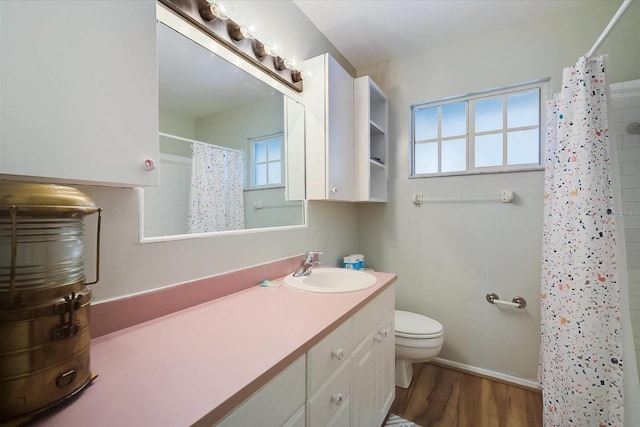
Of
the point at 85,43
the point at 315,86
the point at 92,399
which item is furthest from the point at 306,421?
the point at 315,86

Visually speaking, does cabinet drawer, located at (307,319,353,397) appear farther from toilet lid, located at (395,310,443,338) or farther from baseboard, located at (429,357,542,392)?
baseboard, located at (429,357,542,392)

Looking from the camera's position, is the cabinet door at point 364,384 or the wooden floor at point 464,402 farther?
the wooden floor at point 464,402

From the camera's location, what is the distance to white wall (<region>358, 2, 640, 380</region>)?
1.75 meters

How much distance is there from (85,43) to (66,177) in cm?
30

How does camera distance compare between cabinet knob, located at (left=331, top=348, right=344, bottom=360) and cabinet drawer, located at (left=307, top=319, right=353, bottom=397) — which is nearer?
cabinet drawer, located at (left=307, top=319, right=353, bottom=397)

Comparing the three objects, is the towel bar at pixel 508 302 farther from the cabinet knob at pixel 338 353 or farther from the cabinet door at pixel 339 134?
the cabinet knob at pixel 338 353

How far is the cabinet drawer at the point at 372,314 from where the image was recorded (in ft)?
3.58

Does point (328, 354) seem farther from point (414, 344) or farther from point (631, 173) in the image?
point (631, 173)

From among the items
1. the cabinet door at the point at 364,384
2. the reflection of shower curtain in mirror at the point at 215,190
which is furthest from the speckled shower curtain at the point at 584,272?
the reflection of shower curtain in mirror at the point at 215,190

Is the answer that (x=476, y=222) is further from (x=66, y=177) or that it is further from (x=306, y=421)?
(x=66, y=177)

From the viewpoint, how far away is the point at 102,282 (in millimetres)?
797

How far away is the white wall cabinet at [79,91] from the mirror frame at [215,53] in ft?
0.98

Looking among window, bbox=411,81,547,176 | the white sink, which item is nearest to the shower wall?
window, bbox=411,81,547,176

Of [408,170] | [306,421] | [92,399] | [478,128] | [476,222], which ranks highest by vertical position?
[478,128]
